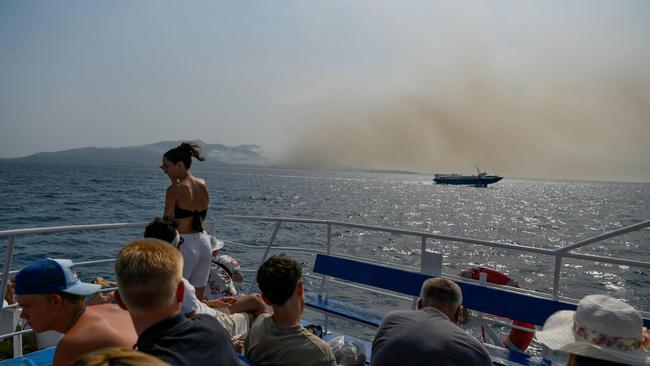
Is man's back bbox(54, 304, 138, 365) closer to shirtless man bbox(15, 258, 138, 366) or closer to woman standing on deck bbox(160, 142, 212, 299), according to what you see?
shirtless man bbox(15, 258, 138, 366)

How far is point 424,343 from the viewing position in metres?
2.13

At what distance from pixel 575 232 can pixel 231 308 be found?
38105 mm

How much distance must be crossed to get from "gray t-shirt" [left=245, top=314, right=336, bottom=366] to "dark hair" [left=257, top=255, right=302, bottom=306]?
0.52 ft

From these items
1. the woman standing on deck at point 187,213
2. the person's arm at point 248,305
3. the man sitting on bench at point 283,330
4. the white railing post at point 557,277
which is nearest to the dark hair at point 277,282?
the man sitting on bench at point 283,330

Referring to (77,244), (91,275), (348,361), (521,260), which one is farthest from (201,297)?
(521,260)

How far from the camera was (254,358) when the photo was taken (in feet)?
8.26

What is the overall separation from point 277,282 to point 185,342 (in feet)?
2.62

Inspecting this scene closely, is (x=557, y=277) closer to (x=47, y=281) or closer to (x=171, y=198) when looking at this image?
(x=171, y=198)

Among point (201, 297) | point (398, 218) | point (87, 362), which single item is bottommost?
point (398, 218)

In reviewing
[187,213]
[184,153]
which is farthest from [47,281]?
[184,153]

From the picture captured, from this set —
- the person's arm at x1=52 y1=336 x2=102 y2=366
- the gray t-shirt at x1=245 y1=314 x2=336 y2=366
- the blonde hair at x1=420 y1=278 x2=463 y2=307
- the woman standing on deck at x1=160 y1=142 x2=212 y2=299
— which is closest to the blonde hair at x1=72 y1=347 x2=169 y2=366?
the person's arm at x1=52 y1=336 x2=102 y2=366

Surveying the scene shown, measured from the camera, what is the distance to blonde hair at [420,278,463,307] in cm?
255

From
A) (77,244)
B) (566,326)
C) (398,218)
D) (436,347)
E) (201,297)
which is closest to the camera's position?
(566,326)

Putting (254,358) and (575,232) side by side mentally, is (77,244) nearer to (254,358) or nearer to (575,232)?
(254,358)
